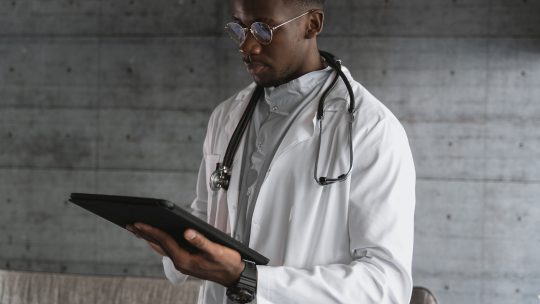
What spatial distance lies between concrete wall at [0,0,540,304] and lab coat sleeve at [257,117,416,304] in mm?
2909

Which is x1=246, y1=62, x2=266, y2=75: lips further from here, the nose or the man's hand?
the man's hand

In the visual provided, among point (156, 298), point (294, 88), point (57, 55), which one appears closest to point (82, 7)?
point (57, 55)

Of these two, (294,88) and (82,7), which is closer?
(294,88)

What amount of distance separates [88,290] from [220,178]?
2175mm

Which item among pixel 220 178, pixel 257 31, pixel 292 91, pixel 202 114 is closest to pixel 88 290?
pixel 202 114

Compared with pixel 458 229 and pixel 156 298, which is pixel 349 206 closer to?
pixel 156 298

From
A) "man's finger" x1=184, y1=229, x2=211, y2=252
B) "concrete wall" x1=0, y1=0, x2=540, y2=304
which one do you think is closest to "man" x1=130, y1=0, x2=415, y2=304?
"man's finger" x1=184, y1=229, x2=211, y2=252

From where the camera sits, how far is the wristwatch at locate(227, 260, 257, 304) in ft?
4.22

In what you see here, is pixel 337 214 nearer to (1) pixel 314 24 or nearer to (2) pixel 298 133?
(2) pixel 298 133

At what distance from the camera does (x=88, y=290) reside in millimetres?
3490

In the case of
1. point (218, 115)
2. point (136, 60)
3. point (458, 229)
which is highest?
point (136, 60)

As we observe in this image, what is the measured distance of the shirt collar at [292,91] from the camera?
161 centimetres

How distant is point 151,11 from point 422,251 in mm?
2392

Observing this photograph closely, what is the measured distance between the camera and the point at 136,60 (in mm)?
4484
